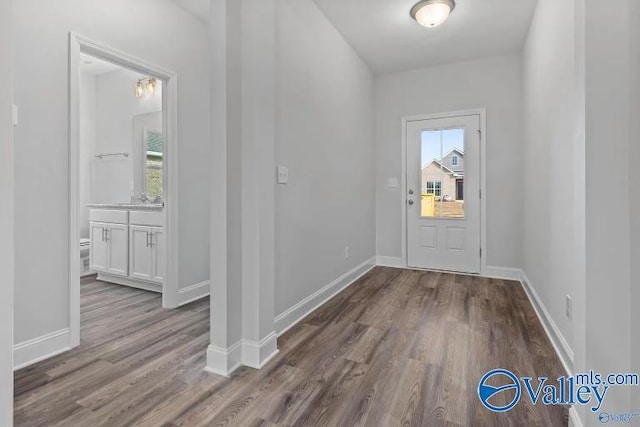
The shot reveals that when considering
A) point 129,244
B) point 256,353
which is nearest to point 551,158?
point 256,353

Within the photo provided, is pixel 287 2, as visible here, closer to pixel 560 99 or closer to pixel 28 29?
pixel 28 29

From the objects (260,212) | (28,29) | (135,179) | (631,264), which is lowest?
(631,264)

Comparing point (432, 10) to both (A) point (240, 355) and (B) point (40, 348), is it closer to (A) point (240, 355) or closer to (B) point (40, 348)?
(A) point (240, 355)

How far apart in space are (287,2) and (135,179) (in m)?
3.11

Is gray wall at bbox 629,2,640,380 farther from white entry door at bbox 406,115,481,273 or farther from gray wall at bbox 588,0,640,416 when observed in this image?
white entry door at bbox 406,115,481,273

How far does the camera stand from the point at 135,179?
4.27 m

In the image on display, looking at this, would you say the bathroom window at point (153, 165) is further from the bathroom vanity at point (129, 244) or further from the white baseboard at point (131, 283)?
the white baseboard at point (131, 283)

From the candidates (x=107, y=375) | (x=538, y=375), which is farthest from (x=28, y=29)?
(x=538, y=375)

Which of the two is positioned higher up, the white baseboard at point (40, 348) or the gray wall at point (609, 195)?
the gray wall at point (609, 195)

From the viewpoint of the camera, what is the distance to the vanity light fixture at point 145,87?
13.3ft

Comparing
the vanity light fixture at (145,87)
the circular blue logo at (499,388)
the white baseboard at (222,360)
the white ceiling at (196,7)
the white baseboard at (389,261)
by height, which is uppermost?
the white ceiling at (196,7)

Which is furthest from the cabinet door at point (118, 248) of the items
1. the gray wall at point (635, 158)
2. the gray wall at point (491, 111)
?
the gray wall at point (635, 158)

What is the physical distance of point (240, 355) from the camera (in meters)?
1.89

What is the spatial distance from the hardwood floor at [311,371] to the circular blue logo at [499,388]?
0.12ft
